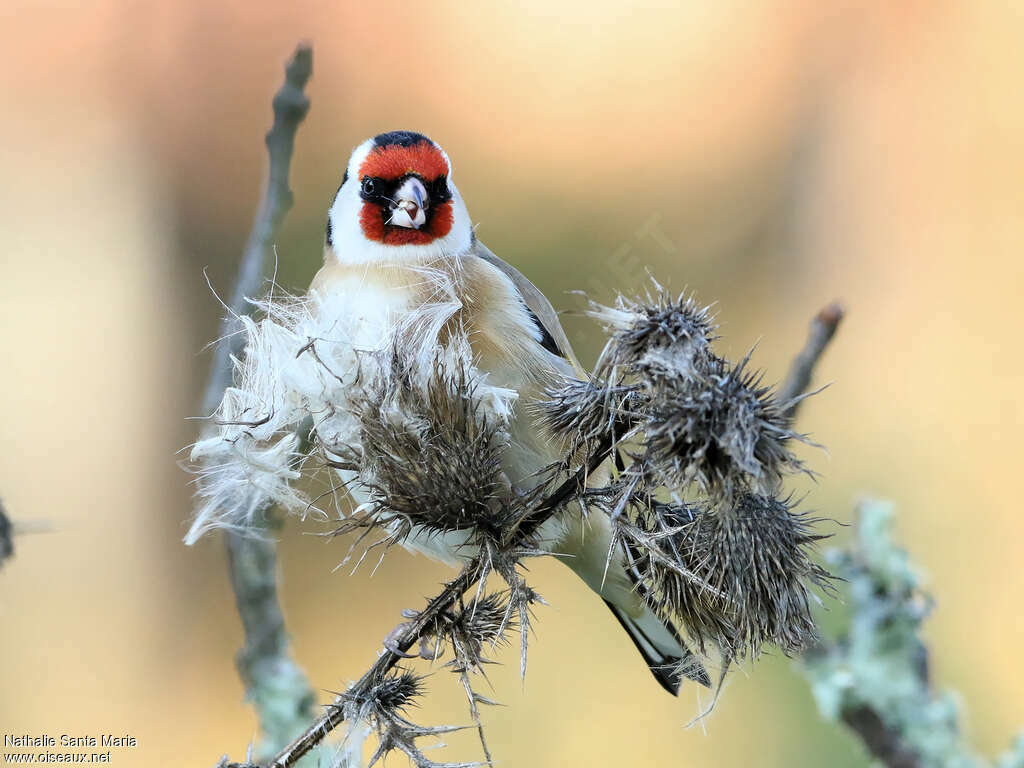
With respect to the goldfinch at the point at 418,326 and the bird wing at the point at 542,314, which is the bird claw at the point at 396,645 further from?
the bird wing at the point at 542,314

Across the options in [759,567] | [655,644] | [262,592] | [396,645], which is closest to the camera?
[759,567]

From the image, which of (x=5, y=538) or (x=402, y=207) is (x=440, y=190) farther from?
(x=5, y=538)

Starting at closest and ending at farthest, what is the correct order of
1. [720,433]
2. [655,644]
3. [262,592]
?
[720,433]
[262,592]
[655,644]

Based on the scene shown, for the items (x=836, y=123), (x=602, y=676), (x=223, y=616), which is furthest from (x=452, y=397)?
(x=836, y=123)

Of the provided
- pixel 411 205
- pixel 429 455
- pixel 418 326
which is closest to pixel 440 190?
pixel 411 205

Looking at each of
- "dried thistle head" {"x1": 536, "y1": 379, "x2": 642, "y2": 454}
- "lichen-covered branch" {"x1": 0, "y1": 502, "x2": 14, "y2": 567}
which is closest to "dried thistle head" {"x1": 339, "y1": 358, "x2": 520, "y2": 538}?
"dried thistle head" {"x1": 536, "y1": 379, "x2": 642, "y2": 454}

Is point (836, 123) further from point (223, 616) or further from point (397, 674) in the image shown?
point (397, 674)

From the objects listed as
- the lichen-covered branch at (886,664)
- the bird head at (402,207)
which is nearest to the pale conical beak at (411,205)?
the bird head at (402,207)
